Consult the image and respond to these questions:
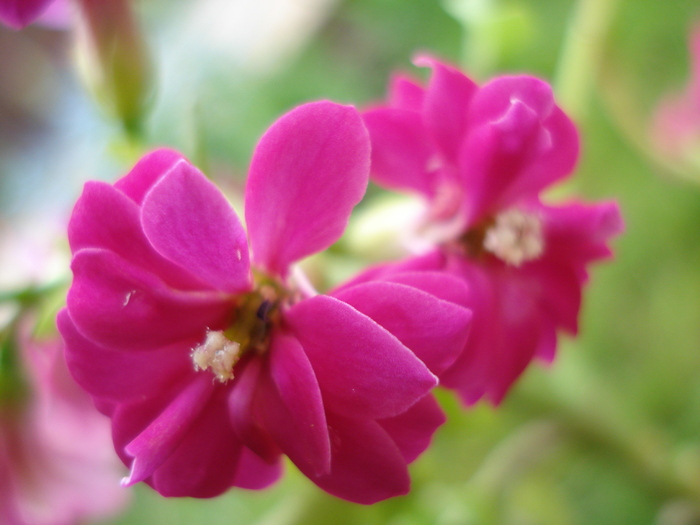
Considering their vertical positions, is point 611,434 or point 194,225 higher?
point 194,225

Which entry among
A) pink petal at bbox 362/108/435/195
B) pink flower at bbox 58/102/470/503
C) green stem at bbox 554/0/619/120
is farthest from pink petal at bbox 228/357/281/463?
green stem at bbox 554/0/619/120

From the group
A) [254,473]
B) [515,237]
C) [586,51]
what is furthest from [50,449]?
[586,51]

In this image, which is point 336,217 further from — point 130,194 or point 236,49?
point 236,49

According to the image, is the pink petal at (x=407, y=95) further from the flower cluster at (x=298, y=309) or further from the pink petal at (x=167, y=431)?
the pink petal at (x=167, y=431)

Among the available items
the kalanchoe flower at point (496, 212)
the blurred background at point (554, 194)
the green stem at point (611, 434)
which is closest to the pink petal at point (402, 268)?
the kalanchoe flower at point (496, 212)

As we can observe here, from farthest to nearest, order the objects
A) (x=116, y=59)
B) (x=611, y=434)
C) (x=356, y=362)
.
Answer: (x=611, y=434)
(x=116, y=59)
(x=356, y=362)

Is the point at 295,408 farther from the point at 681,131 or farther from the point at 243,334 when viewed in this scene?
the point at 681,131

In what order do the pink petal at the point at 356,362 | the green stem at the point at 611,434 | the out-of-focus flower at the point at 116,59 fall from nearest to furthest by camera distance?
the pink petal at the point at 356,362 < the out-of-focus flower at the point at 116,59 < the green stem at the point at 611,434

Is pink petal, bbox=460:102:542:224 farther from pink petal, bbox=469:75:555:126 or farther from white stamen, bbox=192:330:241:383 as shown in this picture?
white stamen, bbox=192:330:241:383
